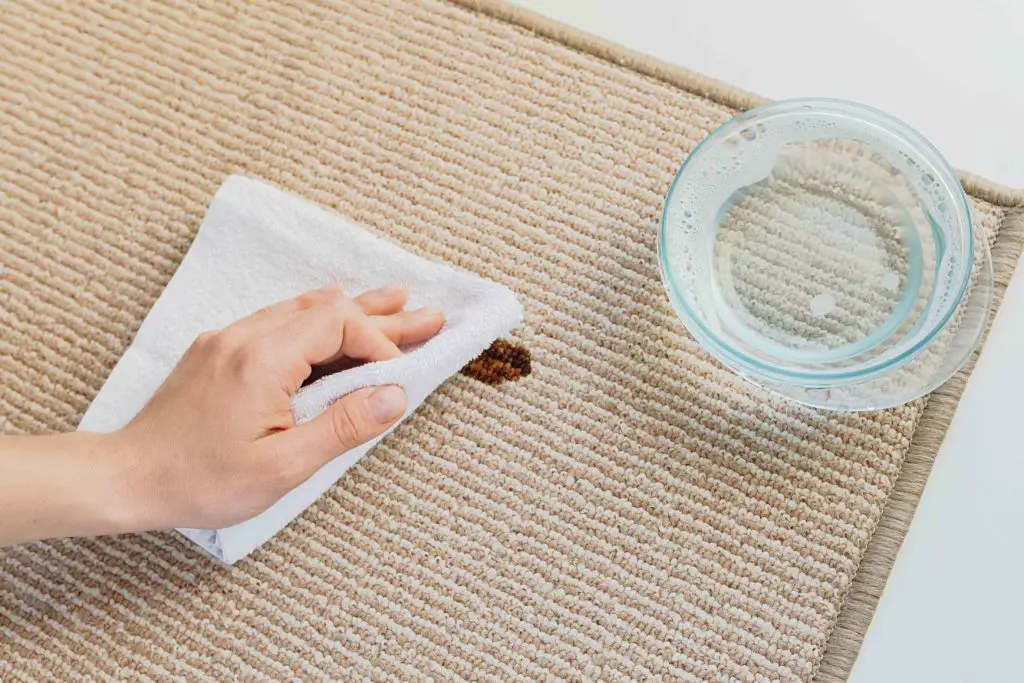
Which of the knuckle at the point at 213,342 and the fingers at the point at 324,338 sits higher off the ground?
the fingers at the point at 324,338

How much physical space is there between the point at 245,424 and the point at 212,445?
0.02m

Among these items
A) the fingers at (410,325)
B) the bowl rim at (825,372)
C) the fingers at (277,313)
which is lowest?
the fingers at (277,313)

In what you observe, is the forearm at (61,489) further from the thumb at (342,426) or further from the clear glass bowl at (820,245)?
the clear glass bowl at (820,245)

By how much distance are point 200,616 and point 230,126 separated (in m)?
0.32

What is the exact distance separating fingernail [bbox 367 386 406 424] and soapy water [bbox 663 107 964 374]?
0.18 meters

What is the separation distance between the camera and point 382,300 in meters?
0.55

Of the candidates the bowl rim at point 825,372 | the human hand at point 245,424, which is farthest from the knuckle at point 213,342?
the bowl rim at point 825,372

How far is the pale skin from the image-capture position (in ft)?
1.65

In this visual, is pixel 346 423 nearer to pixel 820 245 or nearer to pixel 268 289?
pixel 268 289

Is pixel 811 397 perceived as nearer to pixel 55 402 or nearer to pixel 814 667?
pixel 814 667

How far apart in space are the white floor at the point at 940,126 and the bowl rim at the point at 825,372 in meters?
0.06

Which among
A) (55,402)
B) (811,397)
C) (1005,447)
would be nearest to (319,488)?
(55,402)

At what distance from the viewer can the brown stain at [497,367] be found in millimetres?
584

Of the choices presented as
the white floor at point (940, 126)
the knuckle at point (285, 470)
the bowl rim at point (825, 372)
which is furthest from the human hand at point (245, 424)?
the white floor at point (940, 126)
